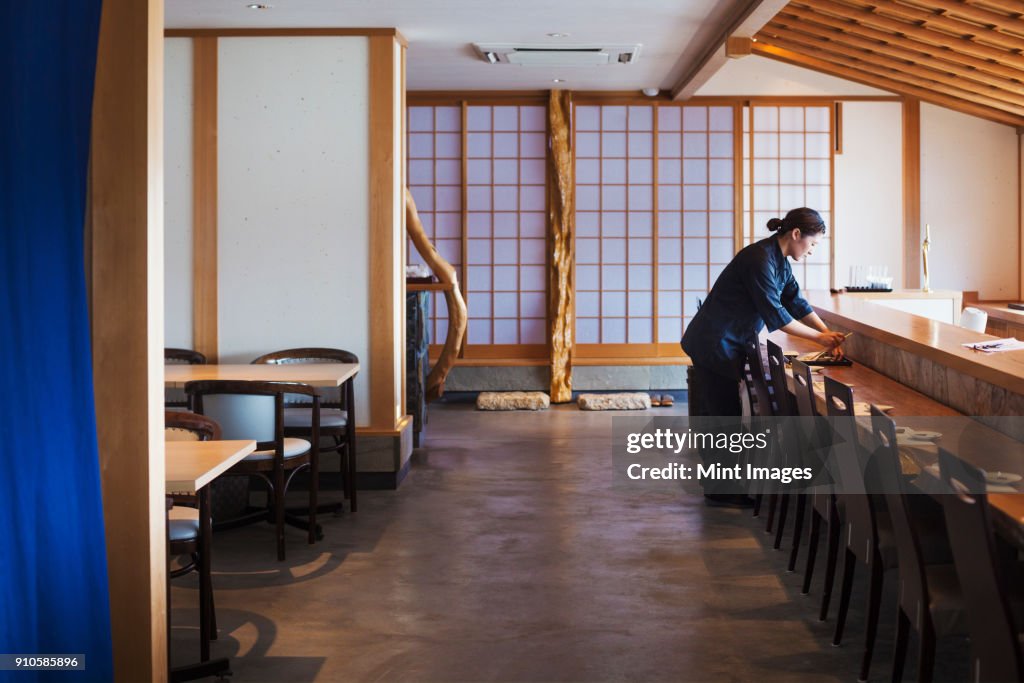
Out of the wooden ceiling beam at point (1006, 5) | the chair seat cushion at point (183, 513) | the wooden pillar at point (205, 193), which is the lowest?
the chair seat cushion at point (183, 513)

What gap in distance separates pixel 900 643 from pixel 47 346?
7.00ft

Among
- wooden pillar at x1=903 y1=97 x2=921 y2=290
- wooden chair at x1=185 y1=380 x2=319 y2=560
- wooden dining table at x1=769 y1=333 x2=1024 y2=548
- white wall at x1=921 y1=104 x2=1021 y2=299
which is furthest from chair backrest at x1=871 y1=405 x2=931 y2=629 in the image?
white wall at x1=921 y1=104 x2=1021 y2=299

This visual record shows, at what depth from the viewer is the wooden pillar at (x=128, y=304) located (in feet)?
7.80

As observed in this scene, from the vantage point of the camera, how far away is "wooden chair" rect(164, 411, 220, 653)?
2.99 metres

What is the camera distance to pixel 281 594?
378cm

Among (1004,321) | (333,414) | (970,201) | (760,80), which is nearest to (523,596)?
(333,414)

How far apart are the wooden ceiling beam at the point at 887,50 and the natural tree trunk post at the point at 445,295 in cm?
302

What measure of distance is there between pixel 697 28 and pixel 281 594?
3.89m

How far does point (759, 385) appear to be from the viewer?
14.6ft

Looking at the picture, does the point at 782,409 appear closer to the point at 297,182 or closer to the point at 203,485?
the point at 203,485

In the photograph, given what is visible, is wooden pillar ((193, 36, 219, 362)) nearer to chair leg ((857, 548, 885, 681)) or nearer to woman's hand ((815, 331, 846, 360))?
woman's hand ((815, 331, 846, 360))

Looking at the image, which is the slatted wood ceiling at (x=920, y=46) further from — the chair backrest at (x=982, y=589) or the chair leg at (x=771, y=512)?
the chair backrest at (x=982, y=589)

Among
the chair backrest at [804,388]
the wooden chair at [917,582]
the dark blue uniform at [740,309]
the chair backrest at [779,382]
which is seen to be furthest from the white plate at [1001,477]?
the dark blue uniform at [740,309]

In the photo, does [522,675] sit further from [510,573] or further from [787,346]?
[787,346]
